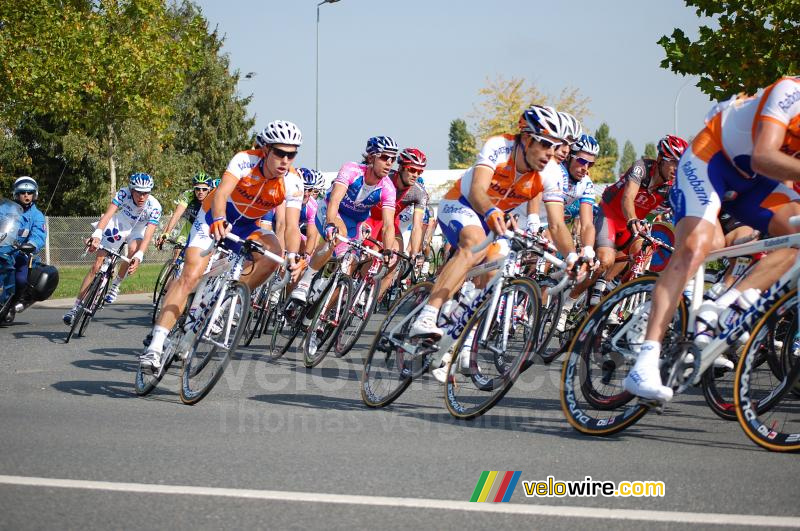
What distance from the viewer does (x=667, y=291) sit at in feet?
17.6

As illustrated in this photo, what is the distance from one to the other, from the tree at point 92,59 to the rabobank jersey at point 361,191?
1953cm

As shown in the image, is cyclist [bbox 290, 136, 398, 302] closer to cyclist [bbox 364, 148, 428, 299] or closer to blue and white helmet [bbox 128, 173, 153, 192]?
cyclist [bbox 364, 148, 428, 299]

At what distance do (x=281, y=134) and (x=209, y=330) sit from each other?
6.03 ft

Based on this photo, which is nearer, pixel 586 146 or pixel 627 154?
pixel 586 146

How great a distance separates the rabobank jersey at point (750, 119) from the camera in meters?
5.15

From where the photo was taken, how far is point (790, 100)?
514 centimetres

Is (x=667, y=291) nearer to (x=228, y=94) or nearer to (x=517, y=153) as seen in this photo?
(x=517, y=153)

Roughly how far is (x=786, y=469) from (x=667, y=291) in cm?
109

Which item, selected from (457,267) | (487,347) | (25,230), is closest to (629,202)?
(457,267)

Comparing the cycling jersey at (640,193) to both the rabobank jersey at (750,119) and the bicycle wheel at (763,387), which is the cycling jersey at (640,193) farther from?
the bicycle wheel at (763,387)

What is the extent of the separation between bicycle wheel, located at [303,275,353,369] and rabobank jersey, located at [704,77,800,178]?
4.39 metres

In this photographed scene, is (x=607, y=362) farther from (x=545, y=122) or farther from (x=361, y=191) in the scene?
(x=361, y=191)

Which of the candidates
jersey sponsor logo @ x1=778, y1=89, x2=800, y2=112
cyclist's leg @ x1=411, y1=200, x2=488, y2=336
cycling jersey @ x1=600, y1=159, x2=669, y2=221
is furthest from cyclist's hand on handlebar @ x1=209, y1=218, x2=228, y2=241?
cycling jersey @ x1=600, y1=159, x2=669, y2=221

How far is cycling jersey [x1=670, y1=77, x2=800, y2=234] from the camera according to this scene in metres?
5.31
